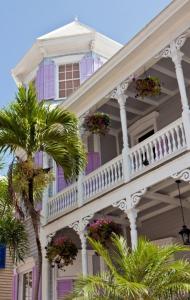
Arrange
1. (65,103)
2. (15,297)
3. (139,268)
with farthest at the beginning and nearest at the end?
(15,297) < (65,103) < (139,268)

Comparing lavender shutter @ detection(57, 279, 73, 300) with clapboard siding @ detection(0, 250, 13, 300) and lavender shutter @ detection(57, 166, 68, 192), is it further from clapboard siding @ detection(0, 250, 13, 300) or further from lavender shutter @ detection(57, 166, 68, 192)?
clapboard siding @ detection(0, 250, 13, 300)

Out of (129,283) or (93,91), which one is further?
(93,91)

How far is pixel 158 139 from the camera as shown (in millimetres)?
9375

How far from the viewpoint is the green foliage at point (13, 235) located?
41.4ft

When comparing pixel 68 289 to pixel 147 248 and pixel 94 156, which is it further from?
pixel 147 248

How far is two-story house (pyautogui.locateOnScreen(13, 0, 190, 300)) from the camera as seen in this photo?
9273 mm

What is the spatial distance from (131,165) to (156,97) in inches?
131

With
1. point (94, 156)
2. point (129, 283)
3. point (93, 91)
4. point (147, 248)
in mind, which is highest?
point (93, 91)

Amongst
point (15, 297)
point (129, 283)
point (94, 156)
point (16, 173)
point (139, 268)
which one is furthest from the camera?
point (15, 297)

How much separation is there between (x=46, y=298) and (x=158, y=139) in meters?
6.14

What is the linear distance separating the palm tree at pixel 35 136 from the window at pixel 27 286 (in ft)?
18.5

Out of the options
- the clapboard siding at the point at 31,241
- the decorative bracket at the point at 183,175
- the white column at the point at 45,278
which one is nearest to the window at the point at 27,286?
the clapboard siding at the point at 31,241

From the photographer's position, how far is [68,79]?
16656mm

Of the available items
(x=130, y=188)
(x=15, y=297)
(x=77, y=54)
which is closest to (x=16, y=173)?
(x=130, y=188)
